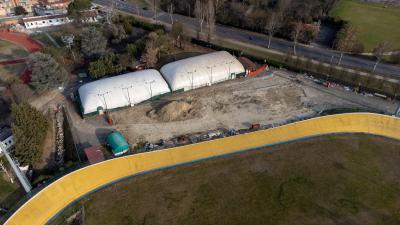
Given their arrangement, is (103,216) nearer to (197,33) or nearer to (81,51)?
(81,51)

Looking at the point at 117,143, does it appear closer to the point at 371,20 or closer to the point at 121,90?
the point at 121,90

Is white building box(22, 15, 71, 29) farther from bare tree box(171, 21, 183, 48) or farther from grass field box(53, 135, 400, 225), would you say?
grass field box(53, 135, 400, 225)

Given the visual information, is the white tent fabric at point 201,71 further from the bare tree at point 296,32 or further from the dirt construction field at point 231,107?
the bare tree at point 296,32

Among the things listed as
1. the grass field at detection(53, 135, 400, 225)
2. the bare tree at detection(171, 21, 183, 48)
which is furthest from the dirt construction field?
the bare tree at detection(171, 21, 183, 48)

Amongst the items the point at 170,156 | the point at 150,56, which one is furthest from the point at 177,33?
the point at 170,156

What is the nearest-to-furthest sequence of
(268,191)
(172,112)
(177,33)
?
(268,191), (172,112), (177,33)
